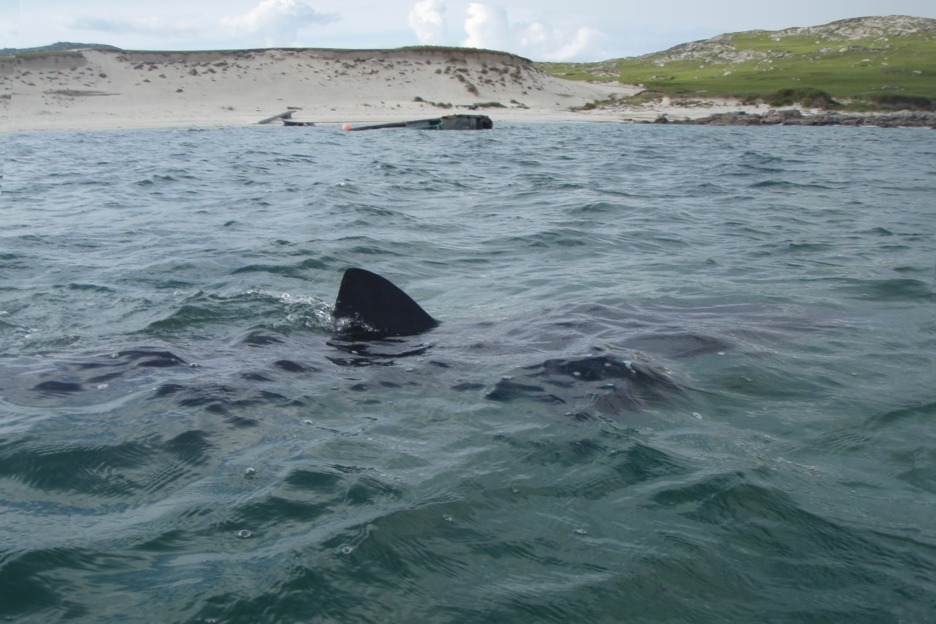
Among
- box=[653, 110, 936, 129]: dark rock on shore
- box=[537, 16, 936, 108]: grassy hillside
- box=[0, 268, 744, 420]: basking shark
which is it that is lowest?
box=[653, 110, 936, 129]: dark rock on shore

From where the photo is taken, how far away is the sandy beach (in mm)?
36938

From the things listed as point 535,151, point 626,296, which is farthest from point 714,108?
point 626,296

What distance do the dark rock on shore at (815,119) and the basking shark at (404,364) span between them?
1299 inches

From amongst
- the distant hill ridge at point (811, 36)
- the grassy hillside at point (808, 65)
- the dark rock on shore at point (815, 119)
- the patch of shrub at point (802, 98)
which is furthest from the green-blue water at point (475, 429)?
the distant hill ridge at point (811, 36)

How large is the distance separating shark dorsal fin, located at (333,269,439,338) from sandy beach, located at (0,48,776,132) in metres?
29.8

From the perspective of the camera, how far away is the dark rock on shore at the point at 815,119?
34656 mm

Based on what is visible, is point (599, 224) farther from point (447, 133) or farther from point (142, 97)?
point (142, 97)

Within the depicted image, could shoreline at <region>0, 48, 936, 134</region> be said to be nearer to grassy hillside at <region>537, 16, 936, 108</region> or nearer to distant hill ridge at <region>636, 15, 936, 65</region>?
grassy hillside at <region>537, 16, 936, 108</region>

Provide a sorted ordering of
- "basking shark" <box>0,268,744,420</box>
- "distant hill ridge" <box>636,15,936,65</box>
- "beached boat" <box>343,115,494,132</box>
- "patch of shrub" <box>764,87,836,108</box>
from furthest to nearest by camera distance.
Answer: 1. "distant hill ridge" <box>636,15,936,65</box>
2. "patch of shrub" <box>764,87,836,108</box>
3. "beached boat" <box>343,115,494,132</box>
4. "basking shark" <box>0,268,744,420</box>

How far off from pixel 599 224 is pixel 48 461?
31.0 ft

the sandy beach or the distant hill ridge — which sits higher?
the distant hill ridge

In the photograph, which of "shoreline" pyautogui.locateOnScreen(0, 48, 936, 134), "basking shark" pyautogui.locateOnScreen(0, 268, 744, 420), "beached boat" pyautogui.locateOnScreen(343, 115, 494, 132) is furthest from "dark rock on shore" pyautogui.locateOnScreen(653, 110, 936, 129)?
"basking shark" pyautogui.locateOnScreen(0, 268, 744, 420)

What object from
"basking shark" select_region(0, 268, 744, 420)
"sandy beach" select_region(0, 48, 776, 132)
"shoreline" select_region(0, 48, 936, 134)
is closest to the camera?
"basking shark" select_region(0, 268, 744, 420)

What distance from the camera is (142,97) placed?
40.4 metres
